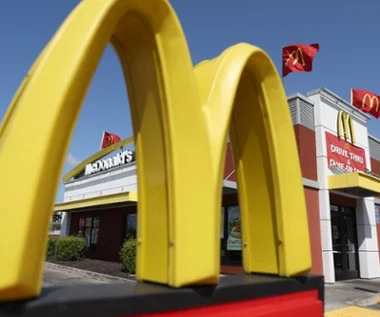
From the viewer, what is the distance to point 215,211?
3.51 meters

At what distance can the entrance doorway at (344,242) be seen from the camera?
14.8m

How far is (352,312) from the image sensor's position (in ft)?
27.3

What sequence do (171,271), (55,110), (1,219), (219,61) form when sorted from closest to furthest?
(1,219) → (55,110) → (171,271) → (219,61)

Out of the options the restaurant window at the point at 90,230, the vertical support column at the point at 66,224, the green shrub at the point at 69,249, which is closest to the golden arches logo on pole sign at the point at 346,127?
the green shrub at the point at 69,249

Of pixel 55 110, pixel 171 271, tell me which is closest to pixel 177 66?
pixel 55 110

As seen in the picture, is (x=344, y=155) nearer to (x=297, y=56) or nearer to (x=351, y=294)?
(x=297, y=56)

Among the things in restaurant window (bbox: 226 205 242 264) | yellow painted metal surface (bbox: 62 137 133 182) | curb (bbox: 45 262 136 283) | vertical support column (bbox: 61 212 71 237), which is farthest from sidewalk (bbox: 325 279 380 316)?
vertical support column (bbox: 61 212 71 237)

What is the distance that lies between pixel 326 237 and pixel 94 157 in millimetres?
14854

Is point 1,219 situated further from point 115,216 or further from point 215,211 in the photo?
point 115,216

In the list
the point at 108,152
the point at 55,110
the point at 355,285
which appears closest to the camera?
the point at 55,110

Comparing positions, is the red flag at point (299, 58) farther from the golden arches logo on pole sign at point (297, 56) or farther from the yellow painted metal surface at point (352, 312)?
the yellow painted metal surface at point (352, 312)

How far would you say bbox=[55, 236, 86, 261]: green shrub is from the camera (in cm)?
1917

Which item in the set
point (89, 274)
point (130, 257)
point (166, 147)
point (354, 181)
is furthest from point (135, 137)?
point (89, 274)

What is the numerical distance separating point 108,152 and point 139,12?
1908 centimetres
